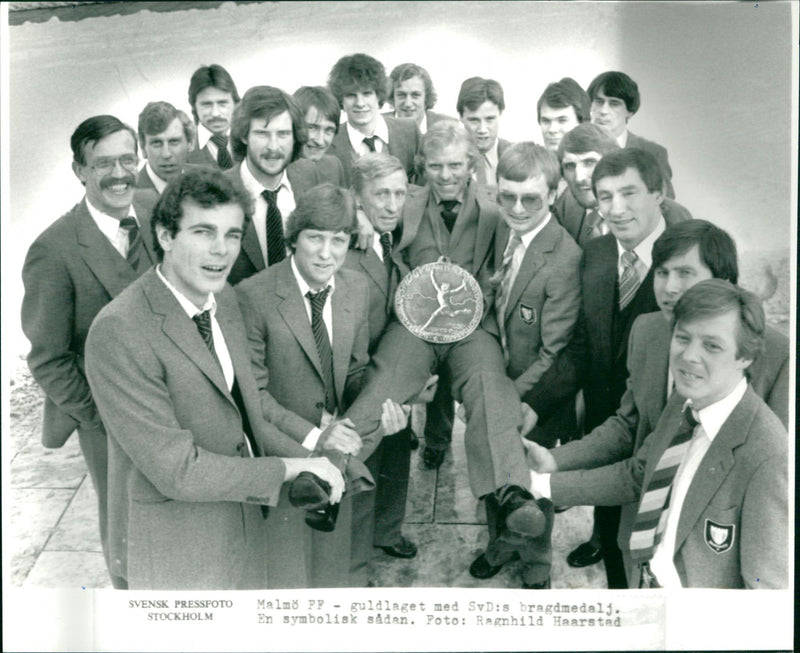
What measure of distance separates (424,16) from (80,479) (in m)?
2.70

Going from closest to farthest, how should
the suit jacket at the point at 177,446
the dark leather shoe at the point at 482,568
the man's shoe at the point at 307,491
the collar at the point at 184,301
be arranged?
the suit jacket at the point at 177,446 → the collar at the point at 184,301 → the man's shoe at the point at 307,491 → the dark leather shoe at the point at 482,568

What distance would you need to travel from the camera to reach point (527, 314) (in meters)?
4.52

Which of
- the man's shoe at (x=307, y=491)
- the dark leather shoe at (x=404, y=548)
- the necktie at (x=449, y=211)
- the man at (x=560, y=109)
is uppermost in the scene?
the man at (x=560, y=109)

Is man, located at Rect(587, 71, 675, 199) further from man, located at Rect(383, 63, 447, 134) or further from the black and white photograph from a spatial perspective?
man, located at Rect(383, 63, 447, 134)

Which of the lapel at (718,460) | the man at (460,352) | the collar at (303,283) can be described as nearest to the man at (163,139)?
the collar at (303,283)

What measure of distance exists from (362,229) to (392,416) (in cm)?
86

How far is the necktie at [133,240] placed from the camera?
14.7 ft

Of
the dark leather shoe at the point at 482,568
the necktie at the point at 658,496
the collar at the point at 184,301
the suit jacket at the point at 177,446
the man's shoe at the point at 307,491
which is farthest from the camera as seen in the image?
the dark leather shoe at the point at 482,568

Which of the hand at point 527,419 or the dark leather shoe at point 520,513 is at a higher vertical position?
the hand at point 527,419

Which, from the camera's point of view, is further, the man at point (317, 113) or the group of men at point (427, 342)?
the man at point (317, 113)

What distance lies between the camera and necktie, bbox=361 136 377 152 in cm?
459

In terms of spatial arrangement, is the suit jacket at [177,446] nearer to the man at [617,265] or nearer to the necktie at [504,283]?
the necktie at [504,283]

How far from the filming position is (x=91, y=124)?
15.1ft

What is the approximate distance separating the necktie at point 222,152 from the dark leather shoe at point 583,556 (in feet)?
7.91
